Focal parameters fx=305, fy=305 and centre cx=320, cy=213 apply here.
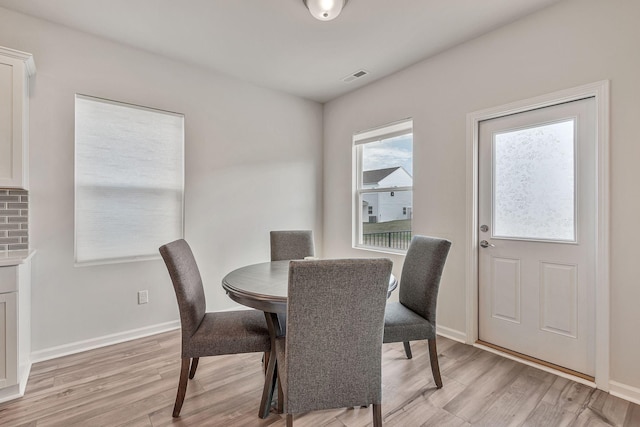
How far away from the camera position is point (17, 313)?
186 cm

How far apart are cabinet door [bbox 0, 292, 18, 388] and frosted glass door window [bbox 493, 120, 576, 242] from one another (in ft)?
11.3

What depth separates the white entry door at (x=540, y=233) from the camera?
2.12m

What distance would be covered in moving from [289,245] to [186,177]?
4.11ft

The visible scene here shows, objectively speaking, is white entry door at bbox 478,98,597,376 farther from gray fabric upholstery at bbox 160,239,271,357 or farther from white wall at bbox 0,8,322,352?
white wall at bbox 0,8,322,352

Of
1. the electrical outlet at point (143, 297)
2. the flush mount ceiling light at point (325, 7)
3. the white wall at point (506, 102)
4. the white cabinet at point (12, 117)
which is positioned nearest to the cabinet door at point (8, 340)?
the white cabinet at point (12, 117)

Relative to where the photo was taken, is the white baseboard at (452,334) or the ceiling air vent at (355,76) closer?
the white baseboard at (452,334)

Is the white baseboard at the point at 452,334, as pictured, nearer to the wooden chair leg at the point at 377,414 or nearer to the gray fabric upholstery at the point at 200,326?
the wooden chair leg at the point at 377,414

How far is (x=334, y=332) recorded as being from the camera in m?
1.32

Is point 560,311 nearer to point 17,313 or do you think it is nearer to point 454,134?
point 454,134

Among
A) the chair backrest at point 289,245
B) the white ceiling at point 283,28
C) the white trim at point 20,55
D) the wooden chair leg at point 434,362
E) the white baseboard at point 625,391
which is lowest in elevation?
the white baseboard at point 625,391

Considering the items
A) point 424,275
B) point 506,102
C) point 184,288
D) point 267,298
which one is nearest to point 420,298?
point 424,275

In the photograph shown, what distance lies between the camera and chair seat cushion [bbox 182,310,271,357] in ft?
5.61

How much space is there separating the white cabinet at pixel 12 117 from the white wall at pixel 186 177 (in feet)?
1.26

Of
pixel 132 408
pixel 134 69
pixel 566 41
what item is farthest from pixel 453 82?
pixel 132 408
